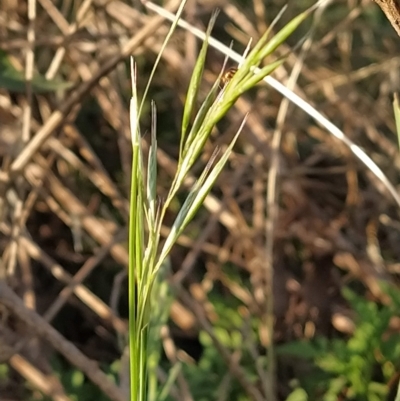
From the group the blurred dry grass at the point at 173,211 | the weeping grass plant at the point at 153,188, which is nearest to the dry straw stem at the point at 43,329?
the blurred dry grass at the point at 173,211

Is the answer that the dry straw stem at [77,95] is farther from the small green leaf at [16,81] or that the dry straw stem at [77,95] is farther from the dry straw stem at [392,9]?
the dry straw stem at [392,9]

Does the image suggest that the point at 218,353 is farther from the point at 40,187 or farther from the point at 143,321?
the point at 143,321

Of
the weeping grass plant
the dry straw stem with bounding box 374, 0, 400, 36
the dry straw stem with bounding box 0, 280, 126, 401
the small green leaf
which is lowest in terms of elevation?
the dry straw stem with bounding box 0, 280, 126, 401

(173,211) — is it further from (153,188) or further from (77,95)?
(153,188)

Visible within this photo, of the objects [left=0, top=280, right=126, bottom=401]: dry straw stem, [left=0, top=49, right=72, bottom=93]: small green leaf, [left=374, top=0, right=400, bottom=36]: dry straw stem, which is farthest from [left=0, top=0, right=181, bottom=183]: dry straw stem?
[left=374, top=0, right=400, bottom=36]: dry straw stem

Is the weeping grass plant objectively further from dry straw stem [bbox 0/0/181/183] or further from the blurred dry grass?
the blurred dry grass

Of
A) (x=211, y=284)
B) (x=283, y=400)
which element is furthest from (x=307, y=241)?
(x=283, y=400)

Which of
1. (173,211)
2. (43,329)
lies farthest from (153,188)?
(173,211)

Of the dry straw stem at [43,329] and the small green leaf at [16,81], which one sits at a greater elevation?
the small green leaf at [16,81]
